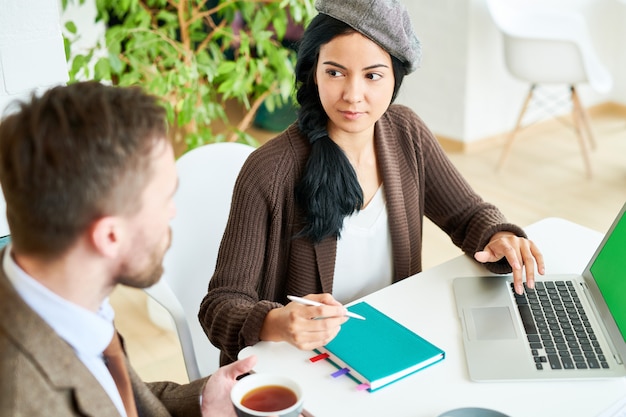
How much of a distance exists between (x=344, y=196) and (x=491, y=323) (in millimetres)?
435

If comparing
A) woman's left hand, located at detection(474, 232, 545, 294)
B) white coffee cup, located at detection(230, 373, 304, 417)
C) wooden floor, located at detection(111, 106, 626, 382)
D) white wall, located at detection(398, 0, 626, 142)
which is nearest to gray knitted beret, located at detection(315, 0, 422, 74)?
woman's left hand, located at detection(474, 232, 545, 294)

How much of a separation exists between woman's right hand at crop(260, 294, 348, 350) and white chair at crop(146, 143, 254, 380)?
499 mm

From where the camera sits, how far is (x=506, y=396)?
3.93 feet

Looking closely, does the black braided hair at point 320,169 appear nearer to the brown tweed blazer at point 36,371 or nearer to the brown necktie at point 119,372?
the brown necktie at point 119,372

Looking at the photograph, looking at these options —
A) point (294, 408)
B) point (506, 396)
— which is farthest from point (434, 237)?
point (294, 408)

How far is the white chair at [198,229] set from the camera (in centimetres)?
176

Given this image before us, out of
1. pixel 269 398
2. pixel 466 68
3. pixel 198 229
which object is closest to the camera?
pixel 269 398

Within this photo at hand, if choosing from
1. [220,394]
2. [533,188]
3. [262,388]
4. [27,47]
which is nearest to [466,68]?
[533,188]

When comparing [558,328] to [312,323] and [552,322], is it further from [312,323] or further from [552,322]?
[312,323]

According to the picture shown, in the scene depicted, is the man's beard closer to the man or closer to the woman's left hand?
the man

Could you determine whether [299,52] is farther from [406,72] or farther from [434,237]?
[434,237]

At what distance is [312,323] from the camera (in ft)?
4.17

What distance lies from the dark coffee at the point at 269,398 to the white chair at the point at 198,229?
70 centimetres

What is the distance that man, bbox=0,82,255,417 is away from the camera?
0.88 m
